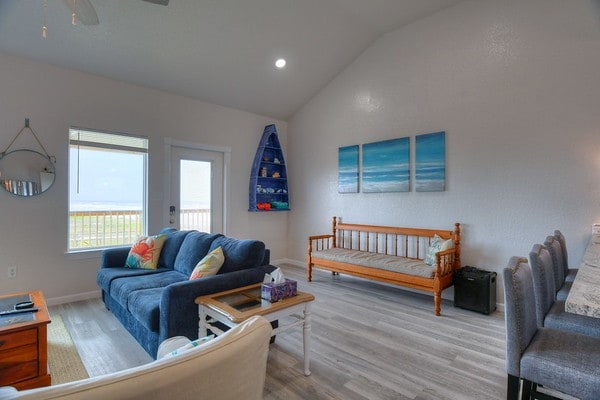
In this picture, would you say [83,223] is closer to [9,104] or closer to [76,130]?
[76,130]

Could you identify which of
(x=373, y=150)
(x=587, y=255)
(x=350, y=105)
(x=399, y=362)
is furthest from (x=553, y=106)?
(x=399, y=362)

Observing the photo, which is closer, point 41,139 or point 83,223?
point 41,139

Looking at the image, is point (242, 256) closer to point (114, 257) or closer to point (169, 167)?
point (114, 257)

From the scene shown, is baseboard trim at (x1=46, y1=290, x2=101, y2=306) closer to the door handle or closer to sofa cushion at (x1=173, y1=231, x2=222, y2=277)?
the door handle

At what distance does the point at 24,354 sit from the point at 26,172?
2332 millimetres

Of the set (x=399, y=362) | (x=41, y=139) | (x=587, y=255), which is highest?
(x=41, y=139)

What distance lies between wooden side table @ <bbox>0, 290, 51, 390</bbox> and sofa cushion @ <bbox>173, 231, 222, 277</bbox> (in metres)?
1.21

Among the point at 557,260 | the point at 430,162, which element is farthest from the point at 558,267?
the point at 430,162

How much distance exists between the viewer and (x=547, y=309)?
1931 millimetres

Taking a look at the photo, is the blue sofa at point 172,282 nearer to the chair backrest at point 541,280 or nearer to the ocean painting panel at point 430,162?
the chair backrest at point 541,280

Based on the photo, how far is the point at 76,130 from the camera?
3814mm

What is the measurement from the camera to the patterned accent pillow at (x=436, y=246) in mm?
3729

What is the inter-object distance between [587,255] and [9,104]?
5.43 meters

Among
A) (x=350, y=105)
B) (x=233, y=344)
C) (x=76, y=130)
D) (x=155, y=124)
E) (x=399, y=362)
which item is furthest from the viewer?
(x=350, y=105)
